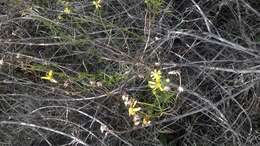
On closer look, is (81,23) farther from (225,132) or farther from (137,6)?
(225,132)

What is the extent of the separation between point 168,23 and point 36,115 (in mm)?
679

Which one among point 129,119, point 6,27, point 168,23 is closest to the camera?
point 129,119

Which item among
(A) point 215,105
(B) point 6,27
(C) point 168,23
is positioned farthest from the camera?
(B) point 6,27

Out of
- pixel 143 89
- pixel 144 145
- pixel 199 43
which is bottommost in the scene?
pixel 144 145

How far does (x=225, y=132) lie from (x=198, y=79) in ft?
0.83

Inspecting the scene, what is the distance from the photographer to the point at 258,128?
1.82 meters

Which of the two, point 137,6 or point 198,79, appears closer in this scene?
point 198,79

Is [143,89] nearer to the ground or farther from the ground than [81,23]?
nearer to the ground

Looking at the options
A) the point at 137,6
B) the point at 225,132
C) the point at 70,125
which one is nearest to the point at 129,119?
the point at 70,125

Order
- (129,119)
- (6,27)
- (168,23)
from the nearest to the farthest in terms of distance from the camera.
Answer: (129,119), (168,23), (6,27)

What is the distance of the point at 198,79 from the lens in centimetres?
188

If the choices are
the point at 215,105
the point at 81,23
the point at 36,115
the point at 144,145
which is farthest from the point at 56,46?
the point at 215,105

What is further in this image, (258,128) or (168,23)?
(168,23)

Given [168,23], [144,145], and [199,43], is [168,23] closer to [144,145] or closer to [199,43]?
[199,43]
